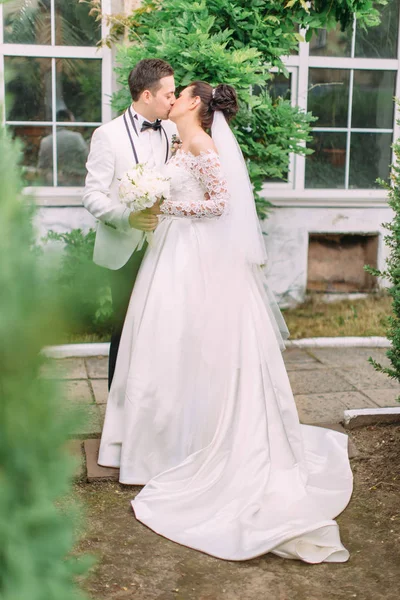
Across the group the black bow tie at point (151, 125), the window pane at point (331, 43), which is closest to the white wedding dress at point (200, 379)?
the black bow tie at point (151, 125)

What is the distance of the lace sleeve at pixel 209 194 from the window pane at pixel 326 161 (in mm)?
3976

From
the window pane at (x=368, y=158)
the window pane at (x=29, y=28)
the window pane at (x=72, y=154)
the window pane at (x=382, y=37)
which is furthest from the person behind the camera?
the window pane at (x=368, y=158)

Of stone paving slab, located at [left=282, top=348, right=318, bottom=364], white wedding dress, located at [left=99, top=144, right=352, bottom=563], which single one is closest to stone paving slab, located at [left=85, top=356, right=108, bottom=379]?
stone paving slab, located at [left=282, top=348, right=318, bottom=364]

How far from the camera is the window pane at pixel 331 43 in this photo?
7.49m

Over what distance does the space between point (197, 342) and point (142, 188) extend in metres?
0.83

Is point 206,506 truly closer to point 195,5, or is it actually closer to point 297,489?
point 297,489

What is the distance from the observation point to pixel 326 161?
779 centimetres

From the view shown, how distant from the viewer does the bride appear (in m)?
3.77

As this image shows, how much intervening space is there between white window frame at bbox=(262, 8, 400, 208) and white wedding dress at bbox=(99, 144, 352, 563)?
3.56 metres

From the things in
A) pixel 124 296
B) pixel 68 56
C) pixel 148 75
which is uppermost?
pixel 68 56

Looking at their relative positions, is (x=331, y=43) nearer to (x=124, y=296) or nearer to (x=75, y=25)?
(x=75, y=25)

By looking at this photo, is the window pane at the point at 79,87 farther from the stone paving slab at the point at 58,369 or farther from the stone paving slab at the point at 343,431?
the stone paving slab at the point at 58,369

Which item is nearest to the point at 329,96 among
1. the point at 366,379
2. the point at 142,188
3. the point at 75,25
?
the point at 75,25

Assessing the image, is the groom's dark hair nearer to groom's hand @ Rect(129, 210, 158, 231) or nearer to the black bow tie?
the black bow tie
